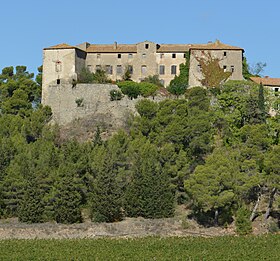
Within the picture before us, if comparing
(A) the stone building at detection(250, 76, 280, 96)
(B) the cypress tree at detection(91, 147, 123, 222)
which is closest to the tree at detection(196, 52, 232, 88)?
(A) the stone building at detection(250, 76, 280, 96)

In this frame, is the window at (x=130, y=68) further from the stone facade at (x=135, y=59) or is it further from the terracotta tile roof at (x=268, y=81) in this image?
the terracotta tile roof at (x=268, y=81)

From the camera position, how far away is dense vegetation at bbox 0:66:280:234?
51.0 meters

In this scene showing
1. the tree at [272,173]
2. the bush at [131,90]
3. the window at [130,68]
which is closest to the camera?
the tree at [272,173]

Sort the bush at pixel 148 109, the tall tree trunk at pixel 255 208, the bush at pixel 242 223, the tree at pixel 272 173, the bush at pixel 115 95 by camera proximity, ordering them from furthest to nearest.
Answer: the bush at pixel 115 95, the bush at pixel 148 109, the tall tree trunk at pixel 255 208, the tree at pixel 272 173, the bush at pixel 242 223

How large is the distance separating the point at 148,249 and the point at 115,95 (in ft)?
110

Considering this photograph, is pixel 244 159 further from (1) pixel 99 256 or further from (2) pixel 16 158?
(1) pixel 99 256

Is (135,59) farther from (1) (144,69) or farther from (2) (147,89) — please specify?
(2) (147,89)

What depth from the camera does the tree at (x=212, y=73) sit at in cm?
6975

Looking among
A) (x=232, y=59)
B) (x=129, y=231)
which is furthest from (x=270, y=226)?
(x=232, y=59)

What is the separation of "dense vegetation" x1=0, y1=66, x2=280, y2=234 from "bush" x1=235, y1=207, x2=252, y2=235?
16cm

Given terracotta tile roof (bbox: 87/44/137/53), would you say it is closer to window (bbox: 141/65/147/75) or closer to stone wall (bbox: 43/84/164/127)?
window (bbox: 141/65/147/75)

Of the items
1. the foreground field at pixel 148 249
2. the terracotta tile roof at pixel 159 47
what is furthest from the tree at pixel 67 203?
the terracotta tile roof at pixel 159 47

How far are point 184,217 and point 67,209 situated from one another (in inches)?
354

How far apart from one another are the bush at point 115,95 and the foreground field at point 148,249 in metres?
29.5
